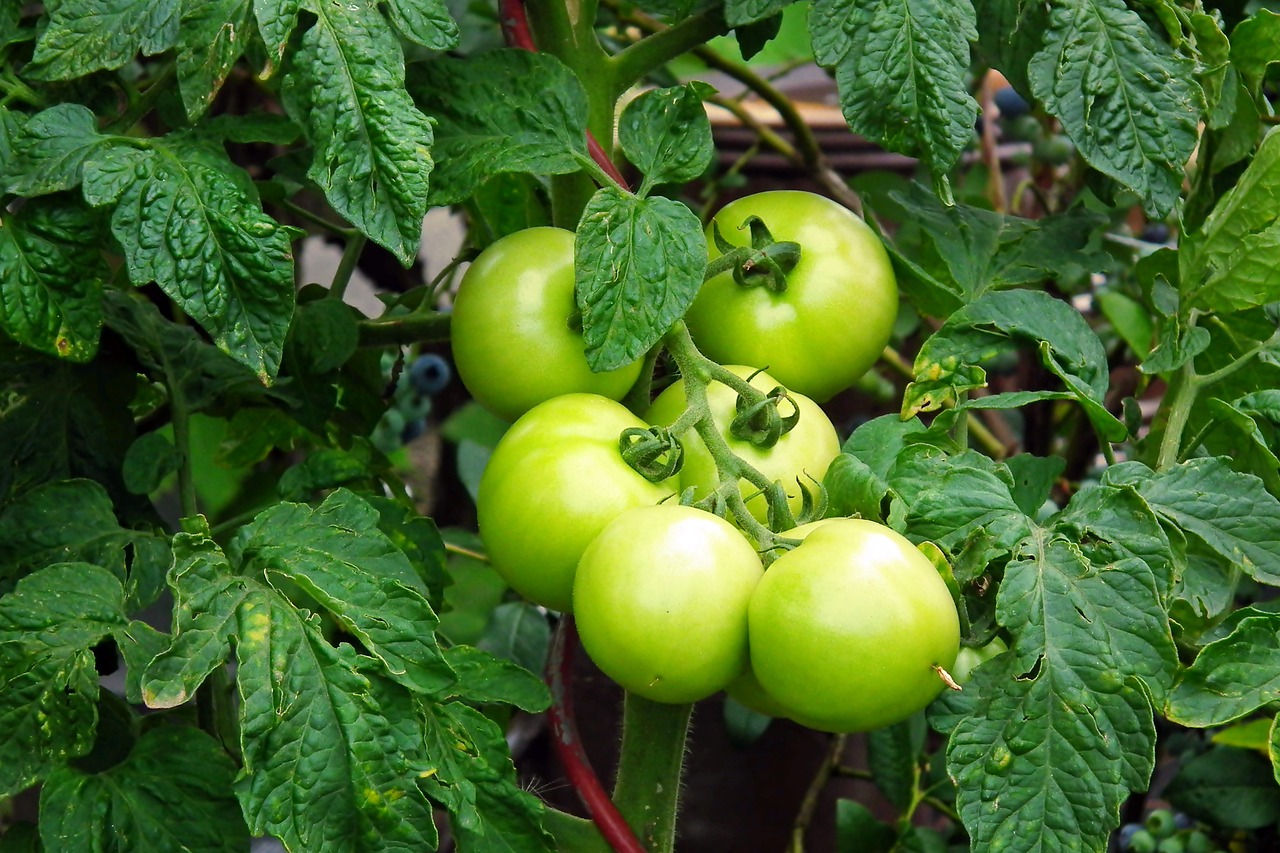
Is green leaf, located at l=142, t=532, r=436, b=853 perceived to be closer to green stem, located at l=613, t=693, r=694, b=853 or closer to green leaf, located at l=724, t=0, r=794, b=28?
green stem, located at l=613, t=693, r=694, b=853

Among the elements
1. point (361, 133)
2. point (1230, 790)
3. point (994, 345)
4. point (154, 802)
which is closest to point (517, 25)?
point (361, 133)

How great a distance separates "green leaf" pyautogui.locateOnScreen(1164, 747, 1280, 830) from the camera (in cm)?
87

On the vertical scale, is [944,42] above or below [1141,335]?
above

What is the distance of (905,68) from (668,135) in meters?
0.11

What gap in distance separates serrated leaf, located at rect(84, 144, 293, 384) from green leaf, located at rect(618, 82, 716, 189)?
0.53 ft

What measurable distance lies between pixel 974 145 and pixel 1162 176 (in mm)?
824

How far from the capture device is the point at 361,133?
48 cm

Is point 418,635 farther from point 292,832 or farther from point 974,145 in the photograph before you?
point 974,145

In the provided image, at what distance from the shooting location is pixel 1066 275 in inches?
26.9

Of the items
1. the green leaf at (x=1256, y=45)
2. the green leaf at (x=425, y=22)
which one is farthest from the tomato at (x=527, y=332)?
the green leaf at (x=1256, y=45)

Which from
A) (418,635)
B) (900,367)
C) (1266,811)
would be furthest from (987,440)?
(418,635)

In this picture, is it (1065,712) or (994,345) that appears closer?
(1065,712)

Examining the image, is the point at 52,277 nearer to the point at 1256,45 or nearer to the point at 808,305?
the point at 808,305

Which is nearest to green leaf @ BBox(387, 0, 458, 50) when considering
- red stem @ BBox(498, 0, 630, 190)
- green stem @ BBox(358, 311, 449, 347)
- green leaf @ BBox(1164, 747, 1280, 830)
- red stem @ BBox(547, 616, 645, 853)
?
red stem @ BBox(498, 0, 630, 190)
